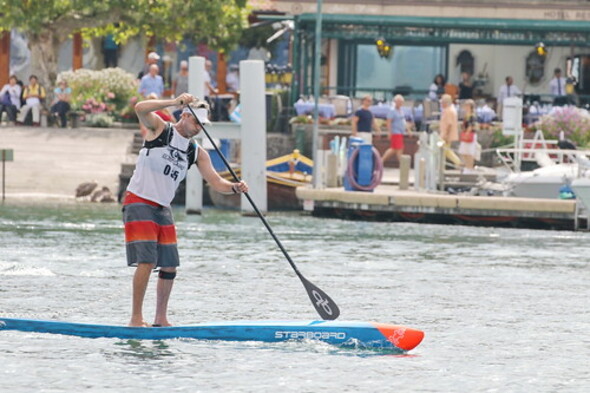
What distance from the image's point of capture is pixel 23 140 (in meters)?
37.2

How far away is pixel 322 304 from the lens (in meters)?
14.6

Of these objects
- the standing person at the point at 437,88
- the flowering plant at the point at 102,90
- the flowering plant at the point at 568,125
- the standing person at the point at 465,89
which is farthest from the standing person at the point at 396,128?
the flowering plant at the point at 102,90

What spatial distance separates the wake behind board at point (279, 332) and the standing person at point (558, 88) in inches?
1053

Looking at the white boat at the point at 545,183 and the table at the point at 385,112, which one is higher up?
the table at the point at 385,112

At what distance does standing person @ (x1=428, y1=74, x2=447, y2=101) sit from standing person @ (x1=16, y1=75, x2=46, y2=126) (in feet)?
29.0

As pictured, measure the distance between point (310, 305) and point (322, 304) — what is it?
2.42m

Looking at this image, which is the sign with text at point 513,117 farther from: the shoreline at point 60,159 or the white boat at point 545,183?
the shoreline at point 60,159

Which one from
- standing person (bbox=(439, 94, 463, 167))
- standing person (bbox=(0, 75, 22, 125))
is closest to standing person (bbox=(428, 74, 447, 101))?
standing person (bbox=(439, 94, 463, 167))

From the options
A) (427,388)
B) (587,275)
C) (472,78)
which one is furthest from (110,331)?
(472,78)

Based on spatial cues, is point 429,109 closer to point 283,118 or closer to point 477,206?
point 283,118

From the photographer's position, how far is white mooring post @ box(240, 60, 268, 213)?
29.8m

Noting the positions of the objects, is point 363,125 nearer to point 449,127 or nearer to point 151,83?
point 449,127

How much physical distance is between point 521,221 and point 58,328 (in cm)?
1503

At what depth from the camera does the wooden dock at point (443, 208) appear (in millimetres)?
27844
